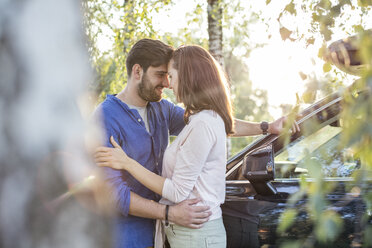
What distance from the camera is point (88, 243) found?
27.0 inches

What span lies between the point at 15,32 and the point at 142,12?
610cm

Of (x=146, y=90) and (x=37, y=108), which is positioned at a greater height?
(x=146, y=90)

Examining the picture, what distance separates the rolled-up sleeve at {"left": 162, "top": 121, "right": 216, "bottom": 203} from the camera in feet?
6.99

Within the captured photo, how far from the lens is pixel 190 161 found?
2.13 meters

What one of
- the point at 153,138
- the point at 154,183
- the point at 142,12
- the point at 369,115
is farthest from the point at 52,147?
the point at 142,12

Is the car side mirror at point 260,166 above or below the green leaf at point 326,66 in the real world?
below

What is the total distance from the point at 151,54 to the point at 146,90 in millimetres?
214

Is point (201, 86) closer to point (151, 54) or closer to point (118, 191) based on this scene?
point (151, 54)

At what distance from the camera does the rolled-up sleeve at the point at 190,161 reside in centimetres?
213

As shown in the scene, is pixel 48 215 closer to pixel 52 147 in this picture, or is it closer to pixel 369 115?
pixel 52 147

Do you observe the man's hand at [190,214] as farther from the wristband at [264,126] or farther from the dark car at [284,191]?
the wristband at [264,126]

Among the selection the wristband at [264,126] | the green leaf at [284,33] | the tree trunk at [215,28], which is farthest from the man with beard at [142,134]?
the tree trunk at [215,28]

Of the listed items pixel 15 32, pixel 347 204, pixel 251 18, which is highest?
pixel 251 18

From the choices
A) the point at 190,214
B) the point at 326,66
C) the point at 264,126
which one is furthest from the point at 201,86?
the point at 326,66
